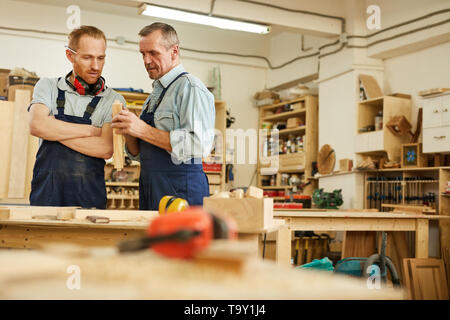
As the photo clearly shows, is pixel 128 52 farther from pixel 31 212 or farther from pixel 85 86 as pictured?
pixel 31 212

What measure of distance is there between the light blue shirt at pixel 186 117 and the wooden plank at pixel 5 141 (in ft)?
14.0

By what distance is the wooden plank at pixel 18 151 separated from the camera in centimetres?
603

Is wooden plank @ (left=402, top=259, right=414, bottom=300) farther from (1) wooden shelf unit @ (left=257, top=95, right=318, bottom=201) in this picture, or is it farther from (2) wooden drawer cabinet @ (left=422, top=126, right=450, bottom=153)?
(1) wooden shelf unit @ (left=257, top=95, right=318, bottom=201)

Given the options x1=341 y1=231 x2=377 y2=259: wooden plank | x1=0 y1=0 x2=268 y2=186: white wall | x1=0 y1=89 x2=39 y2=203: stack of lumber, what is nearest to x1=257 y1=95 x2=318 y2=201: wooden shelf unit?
x1=0 y1=0 x2=268 y2=186: white wall

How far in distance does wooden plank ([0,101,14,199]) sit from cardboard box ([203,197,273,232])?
4.99m

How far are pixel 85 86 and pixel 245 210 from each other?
143 centimetres

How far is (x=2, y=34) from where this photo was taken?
7.98m

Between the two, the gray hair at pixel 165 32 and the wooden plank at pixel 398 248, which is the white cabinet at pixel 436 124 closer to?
the wooden plank at pixel 398 248
